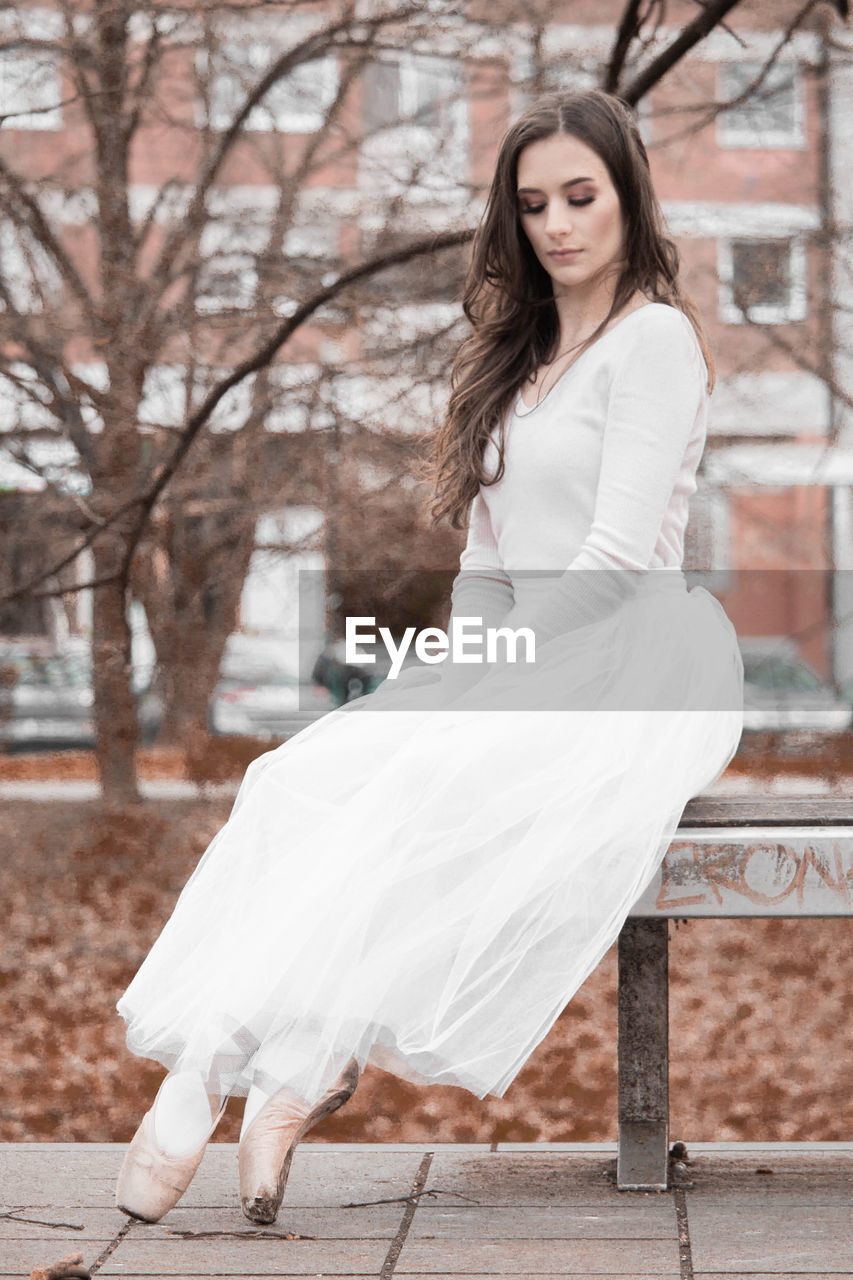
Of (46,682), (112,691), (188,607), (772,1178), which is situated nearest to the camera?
(772,1178)

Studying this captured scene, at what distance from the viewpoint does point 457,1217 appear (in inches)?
123

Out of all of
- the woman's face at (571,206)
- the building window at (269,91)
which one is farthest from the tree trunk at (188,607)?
the woman's face at (571,206)

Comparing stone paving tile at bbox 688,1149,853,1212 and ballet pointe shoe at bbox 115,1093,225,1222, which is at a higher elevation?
ballet pointe shoe at bbox 115,1093,225,1222

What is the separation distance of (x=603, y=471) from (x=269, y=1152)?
133 cm

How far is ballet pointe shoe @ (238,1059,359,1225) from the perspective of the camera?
277 centimetres

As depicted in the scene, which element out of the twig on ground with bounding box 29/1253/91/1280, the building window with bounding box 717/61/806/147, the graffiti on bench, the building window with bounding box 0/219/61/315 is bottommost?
the twig on ground with bounding box 29/1253/91/1280

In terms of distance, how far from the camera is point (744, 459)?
1273cm

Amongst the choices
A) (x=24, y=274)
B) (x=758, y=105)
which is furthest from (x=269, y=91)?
(x=758, y=105)

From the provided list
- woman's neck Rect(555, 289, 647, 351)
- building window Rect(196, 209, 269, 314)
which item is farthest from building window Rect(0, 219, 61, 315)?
woman's neck Rect(555, 289, 647, 351)

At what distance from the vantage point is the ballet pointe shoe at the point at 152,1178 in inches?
109

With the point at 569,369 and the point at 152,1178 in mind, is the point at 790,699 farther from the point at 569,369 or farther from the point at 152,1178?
the point at 152,1178

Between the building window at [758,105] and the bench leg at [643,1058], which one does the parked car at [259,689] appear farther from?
the bench leg at [643,1058]

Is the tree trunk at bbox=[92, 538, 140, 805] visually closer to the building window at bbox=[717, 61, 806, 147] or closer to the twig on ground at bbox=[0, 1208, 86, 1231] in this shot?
the building window at bbox=[717, 61, 806, 147]

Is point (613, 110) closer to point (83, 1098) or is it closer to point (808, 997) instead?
point (83, 1098)
